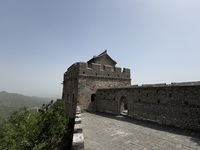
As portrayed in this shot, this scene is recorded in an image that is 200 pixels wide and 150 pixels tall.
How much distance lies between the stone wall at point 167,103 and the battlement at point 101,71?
163 inches

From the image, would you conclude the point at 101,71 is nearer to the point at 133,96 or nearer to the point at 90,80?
the point at 90,80

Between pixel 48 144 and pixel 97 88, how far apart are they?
7698 mm

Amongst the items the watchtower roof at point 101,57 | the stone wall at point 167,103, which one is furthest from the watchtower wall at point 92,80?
the stone wall at point 167,103

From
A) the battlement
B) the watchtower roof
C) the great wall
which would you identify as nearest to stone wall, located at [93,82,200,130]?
the great wall

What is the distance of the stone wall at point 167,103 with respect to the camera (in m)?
7.20

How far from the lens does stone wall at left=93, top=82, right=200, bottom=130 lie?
7.20m

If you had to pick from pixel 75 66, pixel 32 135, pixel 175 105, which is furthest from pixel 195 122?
→ pixel 75 66

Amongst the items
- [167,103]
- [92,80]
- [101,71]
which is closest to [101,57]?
[101,71]

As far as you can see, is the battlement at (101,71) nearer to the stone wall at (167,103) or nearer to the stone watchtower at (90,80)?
the stone watchtower at (90,80)

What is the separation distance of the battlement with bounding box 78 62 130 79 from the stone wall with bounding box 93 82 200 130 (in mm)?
4139

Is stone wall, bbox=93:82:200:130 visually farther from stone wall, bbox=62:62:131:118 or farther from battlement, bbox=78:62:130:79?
battlement, bbox=78:62:130:79

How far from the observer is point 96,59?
17.6 metres

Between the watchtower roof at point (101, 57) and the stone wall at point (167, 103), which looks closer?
the stone wall at point (167, 103)

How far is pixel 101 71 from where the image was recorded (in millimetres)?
15953
